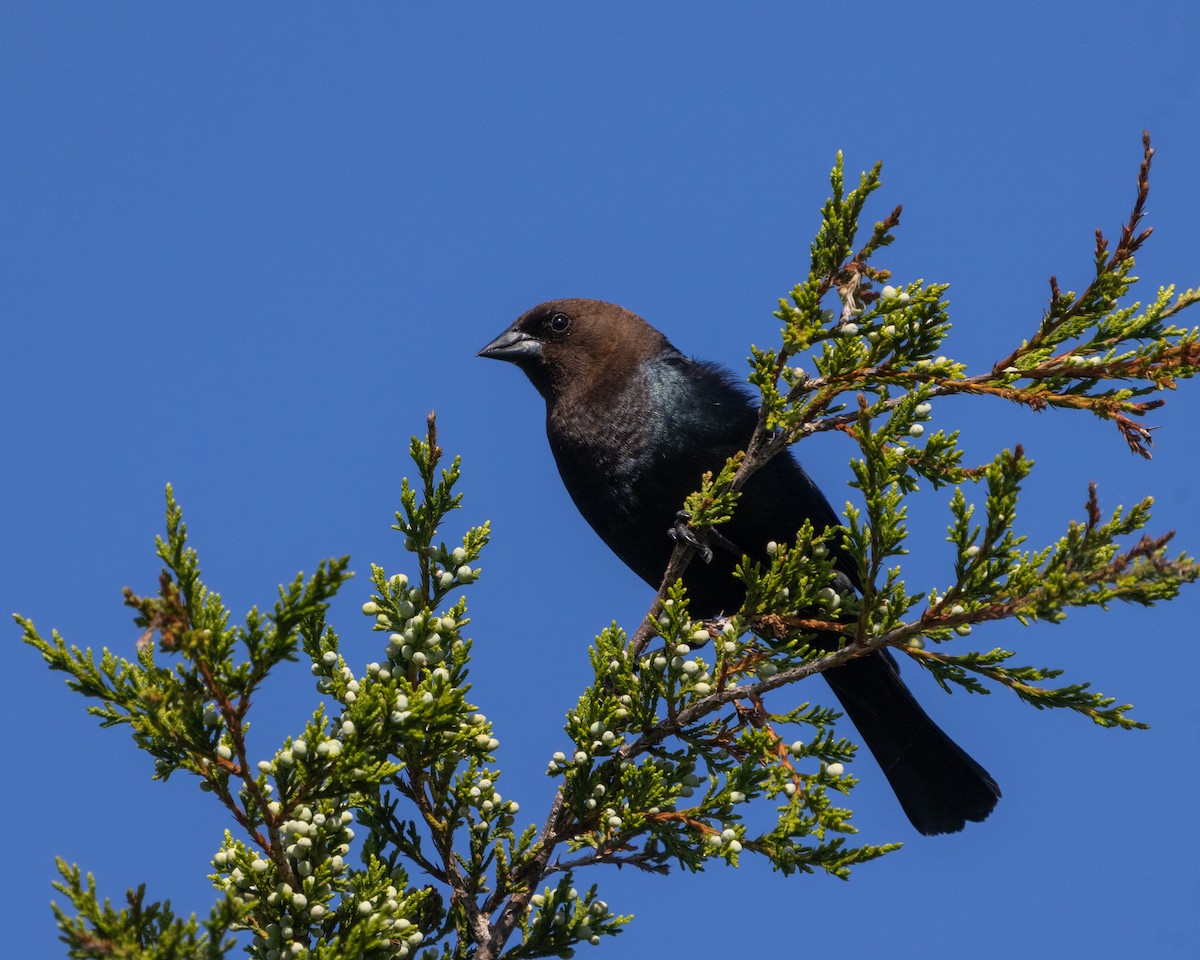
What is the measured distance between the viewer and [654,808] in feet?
9.50

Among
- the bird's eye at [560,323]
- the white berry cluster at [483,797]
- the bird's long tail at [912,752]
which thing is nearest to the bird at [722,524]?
the bird's long tail at [912,752]

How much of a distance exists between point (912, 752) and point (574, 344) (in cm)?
196

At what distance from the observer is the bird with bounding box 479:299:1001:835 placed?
4.14 meters

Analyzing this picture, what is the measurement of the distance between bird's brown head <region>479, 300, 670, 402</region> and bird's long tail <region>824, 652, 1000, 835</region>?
1.33 metres

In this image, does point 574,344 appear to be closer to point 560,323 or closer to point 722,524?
point 560,323

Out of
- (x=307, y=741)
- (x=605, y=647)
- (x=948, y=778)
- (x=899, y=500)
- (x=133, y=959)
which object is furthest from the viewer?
(x=948, y=778)

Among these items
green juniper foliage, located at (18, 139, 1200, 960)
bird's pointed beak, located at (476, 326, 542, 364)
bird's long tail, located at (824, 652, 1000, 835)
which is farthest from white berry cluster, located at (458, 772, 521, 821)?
bird's pointed beak, located at (476, 326, 542, 364)

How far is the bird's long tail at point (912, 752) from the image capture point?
13.4ft

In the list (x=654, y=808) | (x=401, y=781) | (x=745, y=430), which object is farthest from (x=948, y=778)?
(x=401, y=781)

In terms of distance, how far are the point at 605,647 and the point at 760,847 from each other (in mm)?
552

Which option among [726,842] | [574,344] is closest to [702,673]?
[726,842]

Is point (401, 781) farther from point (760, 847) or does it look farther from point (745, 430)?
point (745, 430)

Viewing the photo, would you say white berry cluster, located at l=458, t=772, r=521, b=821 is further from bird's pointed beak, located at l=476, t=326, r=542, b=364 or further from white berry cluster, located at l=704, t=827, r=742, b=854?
bird's pointed beak, located at l=476, t=326, r=542, b=364

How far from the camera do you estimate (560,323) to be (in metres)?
5.17
